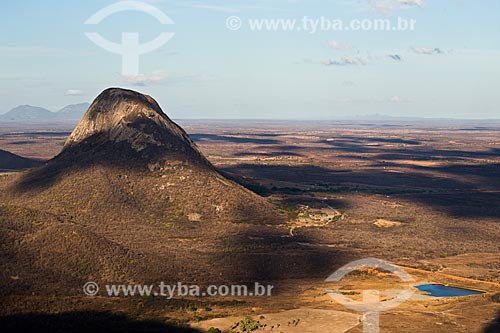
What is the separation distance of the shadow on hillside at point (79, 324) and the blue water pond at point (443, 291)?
2733 cm

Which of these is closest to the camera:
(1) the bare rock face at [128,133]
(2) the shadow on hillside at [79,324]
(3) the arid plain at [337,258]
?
(2) the shadow on hillside at [79,324]

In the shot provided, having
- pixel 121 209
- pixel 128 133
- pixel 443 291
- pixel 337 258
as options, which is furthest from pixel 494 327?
pixel 128 133

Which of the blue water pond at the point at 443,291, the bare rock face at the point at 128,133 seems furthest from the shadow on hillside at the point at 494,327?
the bare rock face at the point at 128,133

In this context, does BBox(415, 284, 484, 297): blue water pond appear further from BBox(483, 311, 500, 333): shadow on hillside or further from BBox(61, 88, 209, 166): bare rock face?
BBox(61, 88, 209, 166): bare rock face

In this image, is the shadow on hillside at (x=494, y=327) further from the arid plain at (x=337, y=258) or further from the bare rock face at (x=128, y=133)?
the bare rock face at (x=128, y=133)

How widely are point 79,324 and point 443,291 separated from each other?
37435mm

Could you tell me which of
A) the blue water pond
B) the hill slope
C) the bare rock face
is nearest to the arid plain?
the blue water pond

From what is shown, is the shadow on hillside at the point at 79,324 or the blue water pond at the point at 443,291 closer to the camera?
the shadow on hillside at the point at 79,324

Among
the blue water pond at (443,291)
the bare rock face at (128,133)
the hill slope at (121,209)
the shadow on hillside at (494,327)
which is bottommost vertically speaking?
the blue water pond at (443,291)

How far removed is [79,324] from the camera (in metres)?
48.9

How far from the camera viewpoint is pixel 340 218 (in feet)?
338

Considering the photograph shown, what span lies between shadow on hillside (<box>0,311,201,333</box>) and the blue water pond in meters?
27.3

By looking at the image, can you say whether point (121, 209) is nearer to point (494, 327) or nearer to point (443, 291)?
point (443, 291)

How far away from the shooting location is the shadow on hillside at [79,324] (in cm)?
4744
